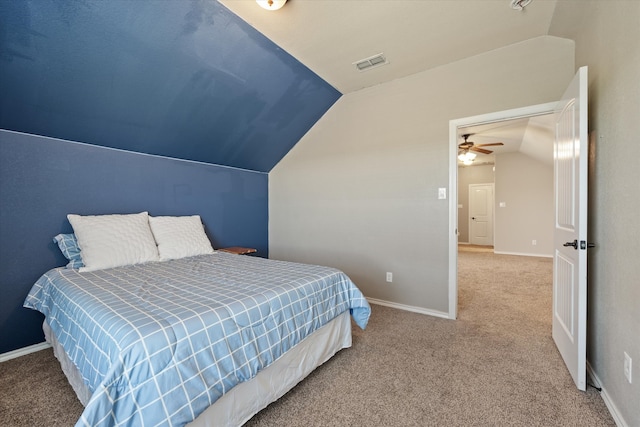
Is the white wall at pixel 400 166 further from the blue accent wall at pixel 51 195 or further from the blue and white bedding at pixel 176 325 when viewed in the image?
the blue accent wall at pixel 51 195

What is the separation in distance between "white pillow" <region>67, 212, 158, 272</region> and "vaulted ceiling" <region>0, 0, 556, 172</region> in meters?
0.76

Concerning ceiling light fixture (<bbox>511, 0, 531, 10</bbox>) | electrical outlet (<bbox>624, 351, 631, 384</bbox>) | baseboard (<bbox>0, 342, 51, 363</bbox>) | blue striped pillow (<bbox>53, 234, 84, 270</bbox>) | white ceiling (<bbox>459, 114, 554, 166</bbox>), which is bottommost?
baseboard (<bbox>0, 342, 51, 363</bbox>)

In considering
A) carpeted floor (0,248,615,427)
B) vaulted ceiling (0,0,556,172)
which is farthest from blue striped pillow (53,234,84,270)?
vaulted ceiling (0,0,556,172)

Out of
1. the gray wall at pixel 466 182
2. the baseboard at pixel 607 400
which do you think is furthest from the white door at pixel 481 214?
the baseboard at pixel 607 400

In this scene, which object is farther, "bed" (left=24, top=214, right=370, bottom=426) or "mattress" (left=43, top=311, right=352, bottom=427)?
"mattress" (left=43, top=311, right=352, bottom=427)

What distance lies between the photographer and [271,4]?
1933 mm

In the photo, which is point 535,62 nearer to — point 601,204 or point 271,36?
point 601,204

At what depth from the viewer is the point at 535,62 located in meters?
2.42

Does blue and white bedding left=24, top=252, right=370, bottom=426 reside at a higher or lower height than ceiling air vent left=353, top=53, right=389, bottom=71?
lower

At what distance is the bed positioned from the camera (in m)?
1.01

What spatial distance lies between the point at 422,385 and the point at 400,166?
82.3 inches

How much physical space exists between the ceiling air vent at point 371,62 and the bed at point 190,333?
2053 millimetres

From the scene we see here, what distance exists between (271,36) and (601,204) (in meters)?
2.62

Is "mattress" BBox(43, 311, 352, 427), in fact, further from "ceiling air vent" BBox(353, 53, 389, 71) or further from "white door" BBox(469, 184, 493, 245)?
"white door" BBox(469, 184, 493, 245)
